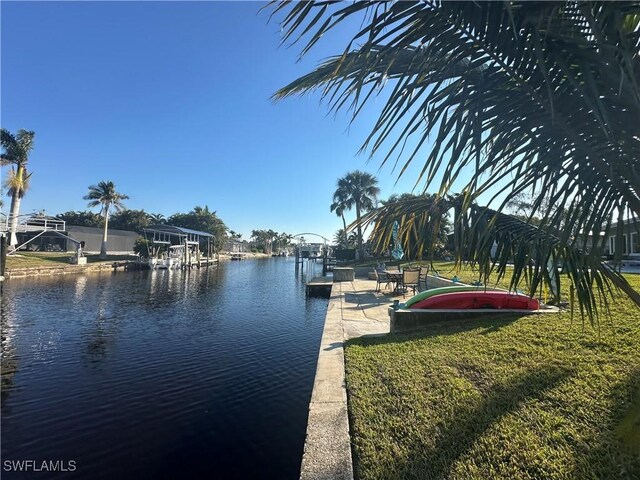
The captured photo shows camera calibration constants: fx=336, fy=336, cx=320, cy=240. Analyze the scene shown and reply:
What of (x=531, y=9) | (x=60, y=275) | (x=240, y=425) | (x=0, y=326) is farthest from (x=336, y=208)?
(x=531, y=9)

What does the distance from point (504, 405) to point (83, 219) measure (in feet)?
249

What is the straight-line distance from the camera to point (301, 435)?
473 cm

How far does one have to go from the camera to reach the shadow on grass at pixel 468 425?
8.79 ft

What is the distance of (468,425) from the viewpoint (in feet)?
10.4

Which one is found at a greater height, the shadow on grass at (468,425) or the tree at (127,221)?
the tree at (127,221)

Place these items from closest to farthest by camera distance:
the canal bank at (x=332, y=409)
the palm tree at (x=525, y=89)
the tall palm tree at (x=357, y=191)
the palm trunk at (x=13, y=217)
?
the palm tree at (x=525, y=89)
the canal bank at (x=332, y=409)
the palm trunk at (x=13, y=217)
the tall palm tree at (x=357, y=191)

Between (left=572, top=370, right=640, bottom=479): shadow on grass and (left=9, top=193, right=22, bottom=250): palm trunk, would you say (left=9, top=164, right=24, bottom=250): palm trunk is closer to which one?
(left=9, top=193, right=22, bottom=250): palm trunk

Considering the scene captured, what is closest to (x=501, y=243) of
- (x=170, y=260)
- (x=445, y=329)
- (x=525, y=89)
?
(x=525, y=89)

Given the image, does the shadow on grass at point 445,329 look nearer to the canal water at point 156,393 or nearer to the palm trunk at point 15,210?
the canal water at point 156,393

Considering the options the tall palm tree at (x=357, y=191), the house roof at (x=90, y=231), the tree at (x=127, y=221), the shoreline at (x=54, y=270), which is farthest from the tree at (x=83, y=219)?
the tall palm tree at (x=357, y=191)

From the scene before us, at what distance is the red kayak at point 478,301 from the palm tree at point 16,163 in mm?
40270

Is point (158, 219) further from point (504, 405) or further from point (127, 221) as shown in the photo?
point (504, 405)

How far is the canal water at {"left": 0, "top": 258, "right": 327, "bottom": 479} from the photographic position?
4.32m

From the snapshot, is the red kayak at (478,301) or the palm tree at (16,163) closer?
the red kayak at (478,301)
